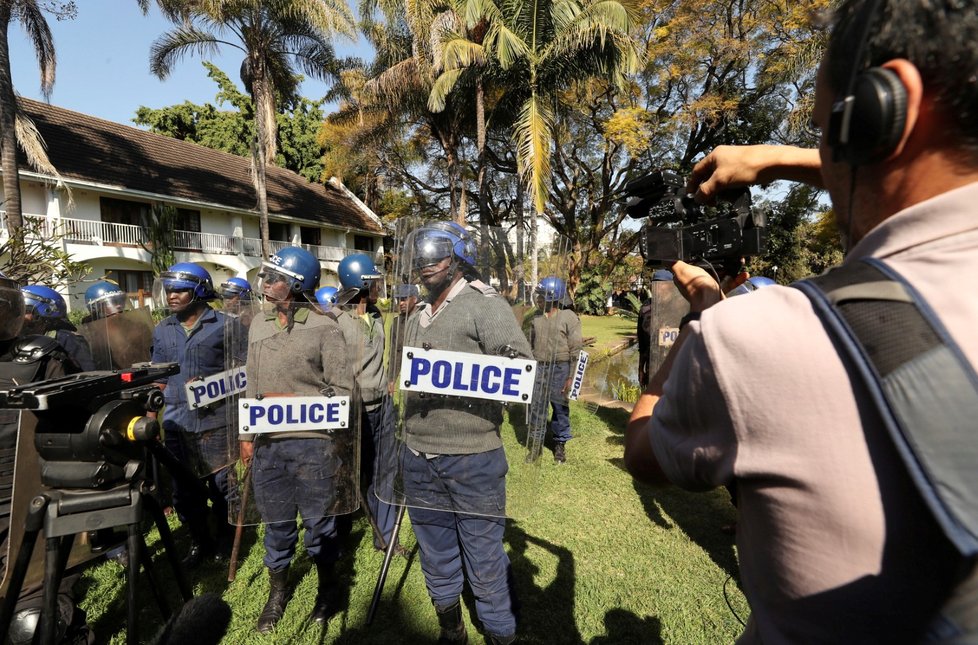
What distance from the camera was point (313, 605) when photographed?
3189 mm

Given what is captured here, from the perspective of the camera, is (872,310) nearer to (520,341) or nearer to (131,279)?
(520,341)

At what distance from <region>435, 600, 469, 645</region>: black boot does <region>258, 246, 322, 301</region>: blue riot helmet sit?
90.2 inches

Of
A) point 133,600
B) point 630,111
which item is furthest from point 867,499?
point 630,111

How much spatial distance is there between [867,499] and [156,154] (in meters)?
28.6

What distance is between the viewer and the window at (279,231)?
25234 millimetres

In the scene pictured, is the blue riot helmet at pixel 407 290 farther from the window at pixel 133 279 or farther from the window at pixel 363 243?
the window at pixel 363 243

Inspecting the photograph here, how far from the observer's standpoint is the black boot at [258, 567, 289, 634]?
3021 mm

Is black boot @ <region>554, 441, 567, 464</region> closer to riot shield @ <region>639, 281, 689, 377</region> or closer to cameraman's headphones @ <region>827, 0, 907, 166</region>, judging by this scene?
riot shield @ <region>639, 281, 689, 377</region>

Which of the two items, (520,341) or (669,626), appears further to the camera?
(669,626)

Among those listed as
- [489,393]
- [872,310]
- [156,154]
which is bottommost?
[489,393]

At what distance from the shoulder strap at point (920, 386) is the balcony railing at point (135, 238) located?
17033 millimetres

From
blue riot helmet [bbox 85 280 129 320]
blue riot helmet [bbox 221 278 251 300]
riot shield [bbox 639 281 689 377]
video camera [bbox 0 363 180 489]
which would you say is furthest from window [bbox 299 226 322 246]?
video camera [bbox 0 363 180 489]

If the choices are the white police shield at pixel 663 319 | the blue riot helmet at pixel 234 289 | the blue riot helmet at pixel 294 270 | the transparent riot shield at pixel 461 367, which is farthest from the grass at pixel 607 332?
the transparent riot shield at pixel 461 367

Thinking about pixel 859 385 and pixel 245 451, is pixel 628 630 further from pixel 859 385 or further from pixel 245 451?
pixel 859 385
